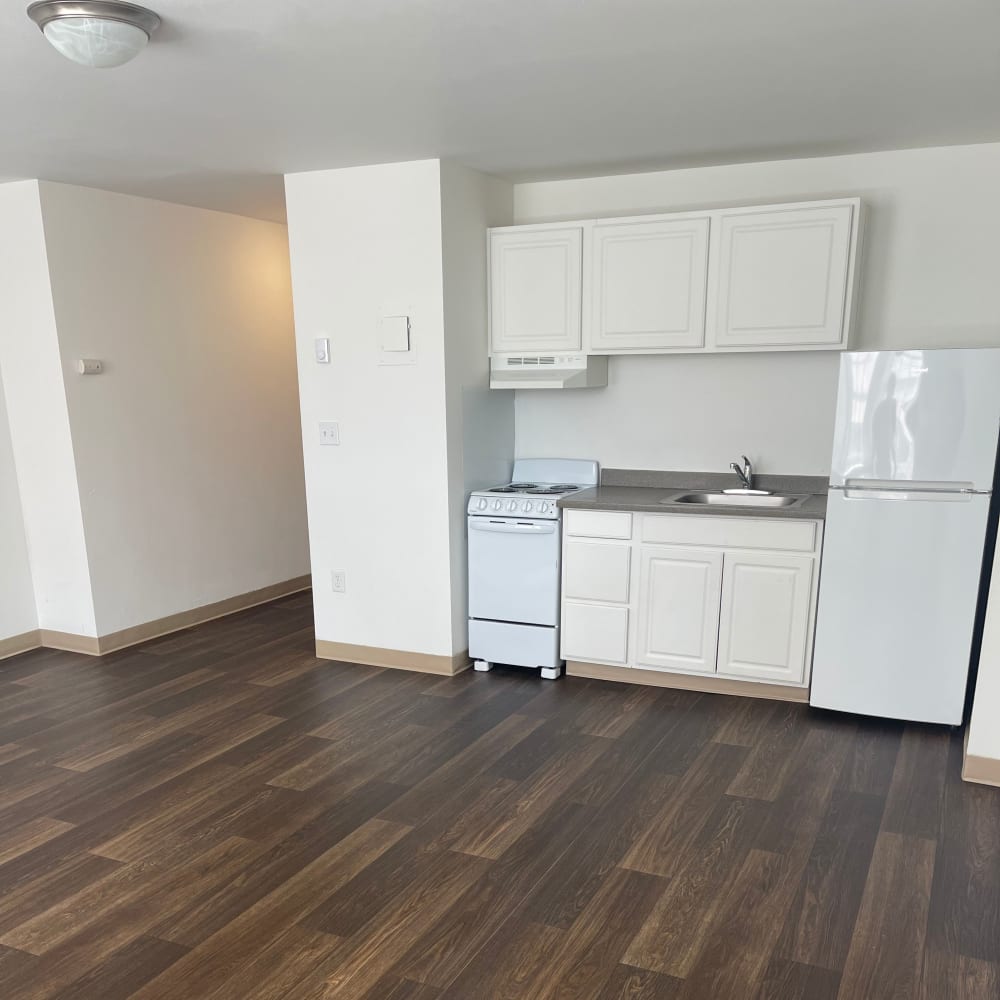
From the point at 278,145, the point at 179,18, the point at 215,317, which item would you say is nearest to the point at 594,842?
the point at 179,18

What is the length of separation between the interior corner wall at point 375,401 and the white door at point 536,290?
1.43ft

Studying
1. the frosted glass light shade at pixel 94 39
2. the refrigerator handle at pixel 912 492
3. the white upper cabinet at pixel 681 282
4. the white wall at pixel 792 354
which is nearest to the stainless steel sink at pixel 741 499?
the white wall at pixel 792 354

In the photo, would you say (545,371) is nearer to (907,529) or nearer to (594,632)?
(594,632)

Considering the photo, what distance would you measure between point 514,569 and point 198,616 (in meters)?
2.14

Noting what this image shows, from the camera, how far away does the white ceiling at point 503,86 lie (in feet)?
6.86

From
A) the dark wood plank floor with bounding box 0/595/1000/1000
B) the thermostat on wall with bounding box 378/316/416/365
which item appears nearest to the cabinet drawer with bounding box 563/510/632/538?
the dark wood plank floor with bounding box 0/595/1000/1000

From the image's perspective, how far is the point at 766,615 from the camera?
11.4 ft

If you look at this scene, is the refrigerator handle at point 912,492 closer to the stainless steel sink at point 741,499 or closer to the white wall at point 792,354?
the stainless steel sink at point 741,499

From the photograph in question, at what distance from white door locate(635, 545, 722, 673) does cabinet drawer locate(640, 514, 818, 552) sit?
0.17 feet

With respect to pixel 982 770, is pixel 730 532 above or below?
above

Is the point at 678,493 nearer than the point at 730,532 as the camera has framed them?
No

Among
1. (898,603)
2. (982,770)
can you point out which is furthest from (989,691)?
(898,603)

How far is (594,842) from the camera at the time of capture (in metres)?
2.53

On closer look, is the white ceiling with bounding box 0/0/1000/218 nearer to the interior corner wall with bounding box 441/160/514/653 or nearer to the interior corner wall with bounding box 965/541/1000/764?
the interior corner wall with bounding box 441/160/514/653
